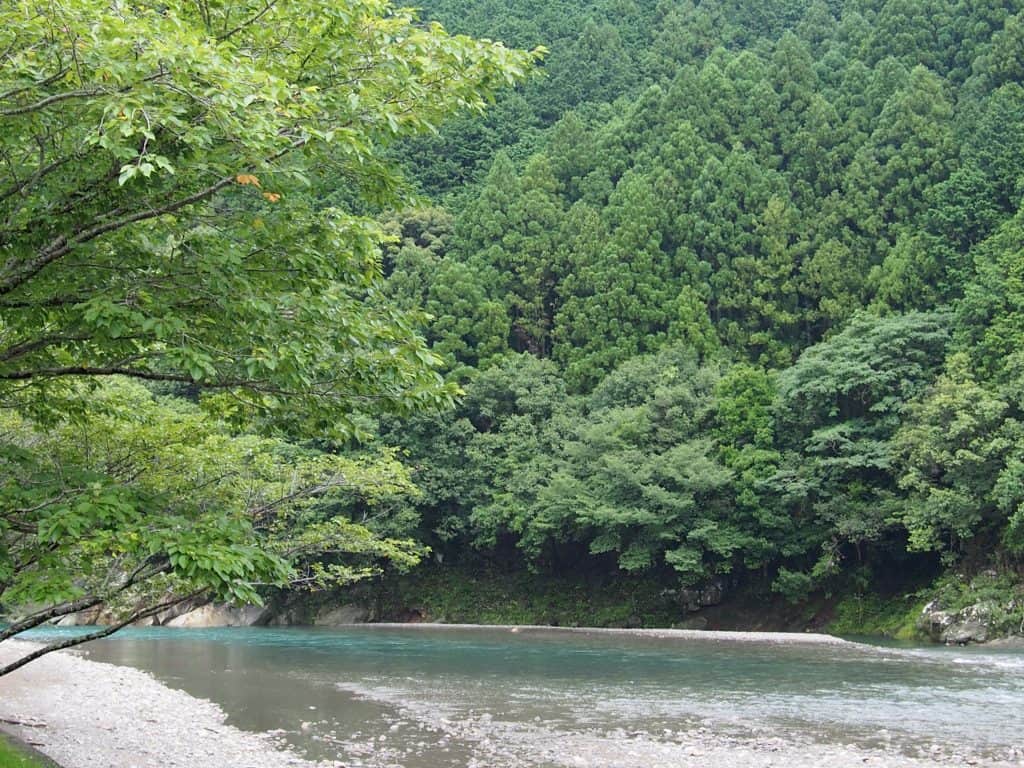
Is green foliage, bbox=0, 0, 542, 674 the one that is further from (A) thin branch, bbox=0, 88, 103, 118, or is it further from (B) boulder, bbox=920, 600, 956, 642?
(B) boulder, bbox=920, 600, 956, 642

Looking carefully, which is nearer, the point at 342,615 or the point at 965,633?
the point at 965,633

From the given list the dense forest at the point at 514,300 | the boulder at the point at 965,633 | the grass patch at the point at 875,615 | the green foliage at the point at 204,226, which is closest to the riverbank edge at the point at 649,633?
the grass patch at the point at 875,615

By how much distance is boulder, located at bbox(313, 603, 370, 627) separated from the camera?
44.5 meters

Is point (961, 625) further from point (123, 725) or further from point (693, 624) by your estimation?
point (123, 725)

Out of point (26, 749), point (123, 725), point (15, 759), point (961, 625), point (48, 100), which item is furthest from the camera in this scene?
point (961, 625)

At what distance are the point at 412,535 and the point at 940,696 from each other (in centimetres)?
2954

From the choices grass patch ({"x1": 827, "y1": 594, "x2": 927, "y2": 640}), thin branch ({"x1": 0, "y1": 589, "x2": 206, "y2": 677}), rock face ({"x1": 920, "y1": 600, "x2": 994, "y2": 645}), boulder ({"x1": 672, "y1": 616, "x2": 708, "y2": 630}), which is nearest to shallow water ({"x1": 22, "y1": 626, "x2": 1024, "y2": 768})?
rock face ({"x1": 920, "y1": 600, "x2": 994, "y2": 645})

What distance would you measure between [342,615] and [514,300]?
64.1 feet

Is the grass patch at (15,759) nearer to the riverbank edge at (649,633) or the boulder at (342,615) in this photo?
the riverbank edge at (649,633)

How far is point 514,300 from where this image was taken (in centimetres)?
5303

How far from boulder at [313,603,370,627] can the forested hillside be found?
469cm

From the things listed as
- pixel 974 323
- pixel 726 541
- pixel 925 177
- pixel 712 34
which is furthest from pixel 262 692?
pixel 712 34

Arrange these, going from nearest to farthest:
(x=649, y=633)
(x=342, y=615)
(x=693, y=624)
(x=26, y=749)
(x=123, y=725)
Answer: (x=26, y=749)
(x=123, y=725)
(x=649, y=633)
(x=693, y=624)
(x=342, y=615)

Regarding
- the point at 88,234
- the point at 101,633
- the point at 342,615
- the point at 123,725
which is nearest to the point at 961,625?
the point at 123,725
